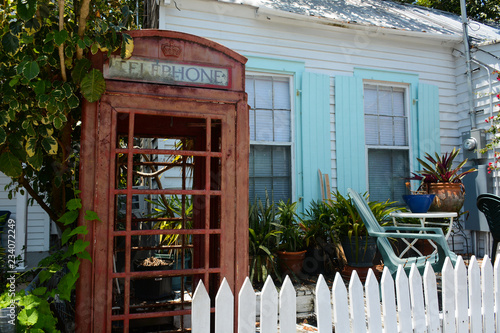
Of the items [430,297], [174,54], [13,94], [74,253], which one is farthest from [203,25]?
[430,297]

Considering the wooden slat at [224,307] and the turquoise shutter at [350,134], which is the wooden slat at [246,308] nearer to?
the wooden slat at [224,307]

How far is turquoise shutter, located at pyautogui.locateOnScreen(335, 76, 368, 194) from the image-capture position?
625cm

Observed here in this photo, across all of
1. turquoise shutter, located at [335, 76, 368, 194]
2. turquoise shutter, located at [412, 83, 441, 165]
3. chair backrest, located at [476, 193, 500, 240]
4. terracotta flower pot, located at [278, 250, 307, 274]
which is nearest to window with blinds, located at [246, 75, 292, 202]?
turquoise shutter, located at [335, 76, 368, 194]

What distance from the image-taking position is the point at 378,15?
24.1 ft

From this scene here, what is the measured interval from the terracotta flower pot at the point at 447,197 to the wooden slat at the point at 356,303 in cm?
383

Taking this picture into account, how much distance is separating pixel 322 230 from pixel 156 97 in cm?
322

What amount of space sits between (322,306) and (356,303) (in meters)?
0.26

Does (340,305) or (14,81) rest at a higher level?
(14,81)

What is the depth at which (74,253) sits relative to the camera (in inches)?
89.3

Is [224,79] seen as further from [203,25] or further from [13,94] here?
[203,25]

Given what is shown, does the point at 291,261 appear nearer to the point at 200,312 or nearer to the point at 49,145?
the point at 200,312

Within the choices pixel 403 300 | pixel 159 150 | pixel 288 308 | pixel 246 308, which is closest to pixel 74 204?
pixel 159 150

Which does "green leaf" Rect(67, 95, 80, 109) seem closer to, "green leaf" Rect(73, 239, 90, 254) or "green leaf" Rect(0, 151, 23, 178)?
"green leaf" Rect(0, 151, 23, 178)

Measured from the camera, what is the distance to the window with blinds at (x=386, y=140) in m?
6.55
